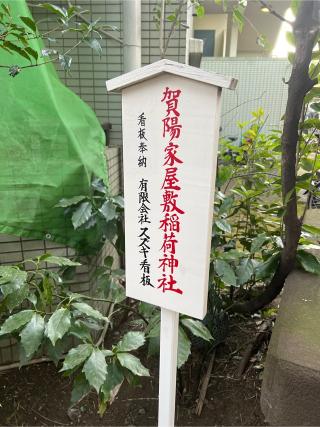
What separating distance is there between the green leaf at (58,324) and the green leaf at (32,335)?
55mm

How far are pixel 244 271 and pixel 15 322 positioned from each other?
1257 mm

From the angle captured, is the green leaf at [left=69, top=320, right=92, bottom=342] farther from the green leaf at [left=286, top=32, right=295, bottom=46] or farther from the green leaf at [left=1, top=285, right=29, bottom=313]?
the green leaf at [left=286, top=32, right=295, bottom=46]

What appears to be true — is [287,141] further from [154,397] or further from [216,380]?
[154,397]

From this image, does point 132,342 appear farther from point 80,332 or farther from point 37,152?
point 37,152

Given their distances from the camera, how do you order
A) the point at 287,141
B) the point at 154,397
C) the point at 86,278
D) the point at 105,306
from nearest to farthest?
the point at 287,141 → the point at 154,397 → the point at 86,278 → the point at 105,306

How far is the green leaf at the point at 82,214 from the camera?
1848mm

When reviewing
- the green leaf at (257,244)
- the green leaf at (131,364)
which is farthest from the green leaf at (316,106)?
the green leaf at (131,364)

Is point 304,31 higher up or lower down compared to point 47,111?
higher up

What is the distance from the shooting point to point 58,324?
120 cm

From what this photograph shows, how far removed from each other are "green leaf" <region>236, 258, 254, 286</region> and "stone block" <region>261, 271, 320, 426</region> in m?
0.32

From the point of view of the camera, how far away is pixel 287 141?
1.75 meters

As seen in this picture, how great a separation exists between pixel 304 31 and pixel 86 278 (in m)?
1.90

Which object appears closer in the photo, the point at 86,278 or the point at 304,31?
the point at 304,31

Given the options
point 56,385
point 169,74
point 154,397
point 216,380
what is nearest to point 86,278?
point 56,385
